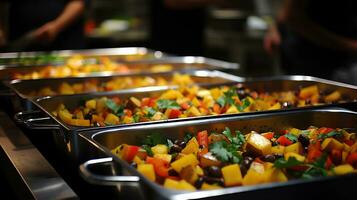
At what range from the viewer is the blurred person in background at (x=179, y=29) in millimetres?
3604

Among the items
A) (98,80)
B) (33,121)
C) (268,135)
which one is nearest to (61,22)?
(98,80)

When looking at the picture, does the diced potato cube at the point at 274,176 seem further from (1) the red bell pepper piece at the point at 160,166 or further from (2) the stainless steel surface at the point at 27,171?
(2) the stainless steel surface at the point at 27,171

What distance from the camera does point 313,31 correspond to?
2848mm

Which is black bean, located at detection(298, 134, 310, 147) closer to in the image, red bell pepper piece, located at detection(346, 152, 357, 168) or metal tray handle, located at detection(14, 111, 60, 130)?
red bell pepper piece, located at detection(346, 152, 357, 168)

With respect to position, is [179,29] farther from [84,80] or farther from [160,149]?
[160,149]

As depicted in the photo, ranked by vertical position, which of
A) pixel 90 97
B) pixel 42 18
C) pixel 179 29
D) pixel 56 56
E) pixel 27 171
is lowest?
pixel 27 171

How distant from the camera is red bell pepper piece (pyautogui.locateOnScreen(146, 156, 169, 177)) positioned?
3.97 feet

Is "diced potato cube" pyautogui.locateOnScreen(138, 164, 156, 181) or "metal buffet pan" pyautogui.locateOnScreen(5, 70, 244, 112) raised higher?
"metal buffet pan" pyautogui.locateOnScreen(5, 70, 244, 112)

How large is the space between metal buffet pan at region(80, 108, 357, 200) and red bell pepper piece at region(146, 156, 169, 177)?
10cm

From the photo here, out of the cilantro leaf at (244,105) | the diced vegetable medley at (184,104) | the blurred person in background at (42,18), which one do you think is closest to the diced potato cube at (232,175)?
the diced vegetable medley at (184,104)

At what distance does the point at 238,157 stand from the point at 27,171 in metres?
0.54

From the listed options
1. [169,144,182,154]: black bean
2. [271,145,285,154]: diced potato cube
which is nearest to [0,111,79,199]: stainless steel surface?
[169,144,182,154]: black bean

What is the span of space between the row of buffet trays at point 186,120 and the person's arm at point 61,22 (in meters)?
0.65

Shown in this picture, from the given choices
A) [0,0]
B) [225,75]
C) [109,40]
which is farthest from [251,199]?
[109,40]
